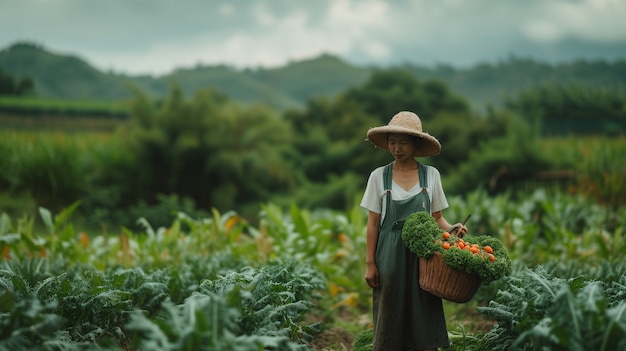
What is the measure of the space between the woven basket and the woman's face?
1.94 feet

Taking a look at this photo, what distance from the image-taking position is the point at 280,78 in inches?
1534

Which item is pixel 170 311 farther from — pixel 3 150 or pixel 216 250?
pixel 3 150

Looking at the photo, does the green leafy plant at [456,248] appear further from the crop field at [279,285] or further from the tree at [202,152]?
the tree at [202,152]

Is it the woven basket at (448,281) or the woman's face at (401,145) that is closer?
the woven basket at (448,281)

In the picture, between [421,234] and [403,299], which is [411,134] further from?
[403,299]

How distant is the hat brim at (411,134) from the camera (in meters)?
3.04

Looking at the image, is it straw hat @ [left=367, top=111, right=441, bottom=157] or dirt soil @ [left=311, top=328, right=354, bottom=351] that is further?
dirt soil @ [left=311, top=328, right=354, bottom=351]

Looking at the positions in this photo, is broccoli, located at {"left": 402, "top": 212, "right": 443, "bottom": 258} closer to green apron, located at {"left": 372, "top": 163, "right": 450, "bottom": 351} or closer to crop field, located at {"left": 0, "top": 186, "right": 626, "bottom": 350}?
green apron, located at {"left": 372, "top": 163, "right": 450, "bottom": 351}

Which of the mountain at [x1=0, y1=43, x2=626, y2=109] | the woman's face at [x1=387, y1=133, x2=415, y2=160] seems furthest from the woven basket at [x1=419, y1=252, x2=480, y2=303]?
the mountain at [x1=0, y1=43, x2=626, y2=109]

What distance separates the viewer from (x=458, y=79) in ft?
117

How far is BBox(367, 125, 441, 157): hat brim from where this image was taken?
304 centimetres

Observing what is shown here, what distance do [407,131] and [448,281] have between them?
771mm

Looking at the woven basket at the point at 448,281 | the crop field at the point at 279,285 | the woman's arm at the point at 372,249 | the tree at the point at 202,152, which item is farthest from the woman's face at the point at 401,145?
the tree at the point at 202,152

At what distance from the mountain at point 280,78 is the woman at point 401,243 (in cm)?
1186
